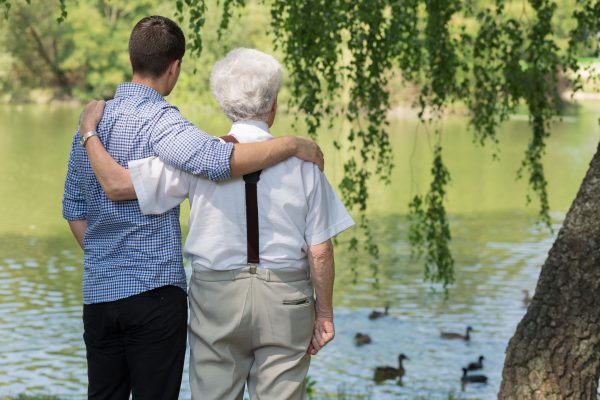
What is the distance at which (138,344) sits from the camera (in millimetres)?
3111

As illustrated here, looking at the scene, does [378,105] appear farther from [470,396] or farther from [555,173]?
[555,173]

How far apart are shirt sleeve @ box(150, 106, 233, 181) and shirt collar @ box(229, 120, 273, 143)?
87mm

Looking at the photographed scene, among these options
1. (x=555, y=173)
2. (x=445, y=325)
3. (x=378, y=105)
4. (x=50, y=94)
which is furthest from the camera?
(x=50, y=94)

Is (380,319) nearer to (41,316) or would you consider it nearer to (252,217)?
(41,316)

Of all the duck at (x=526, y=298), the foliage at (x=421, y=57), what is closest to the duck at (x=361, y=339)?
the duck at (x=526, y=298)

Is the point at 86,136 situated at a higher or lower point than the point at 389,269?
higher

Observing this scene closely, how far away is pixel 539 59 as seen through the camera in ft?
24.3

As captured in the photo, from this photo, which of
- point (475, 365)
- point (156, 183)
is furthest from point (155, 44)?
point (475, 365)

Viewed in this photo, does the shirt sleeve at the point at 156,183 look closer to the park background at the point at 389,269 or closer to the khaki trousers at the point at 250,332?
the khaki trousers at the point at 250,332

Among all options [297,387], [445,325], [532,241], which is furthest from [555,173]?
[297,387]

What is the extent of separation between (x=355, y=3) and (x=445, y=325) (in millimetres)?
5845

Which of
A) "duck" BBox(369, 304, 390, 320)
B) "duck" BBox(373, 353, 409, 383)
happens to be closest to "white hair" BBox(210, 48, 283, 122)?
"duck" BBox(373, 353, 409, 383)

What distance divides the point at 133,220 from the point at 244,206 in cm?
32

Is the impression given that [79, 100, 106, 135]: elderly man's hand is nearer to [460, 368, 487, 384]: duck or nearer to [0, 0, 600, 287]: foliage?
[0, 0, 600, 287]: foliage
